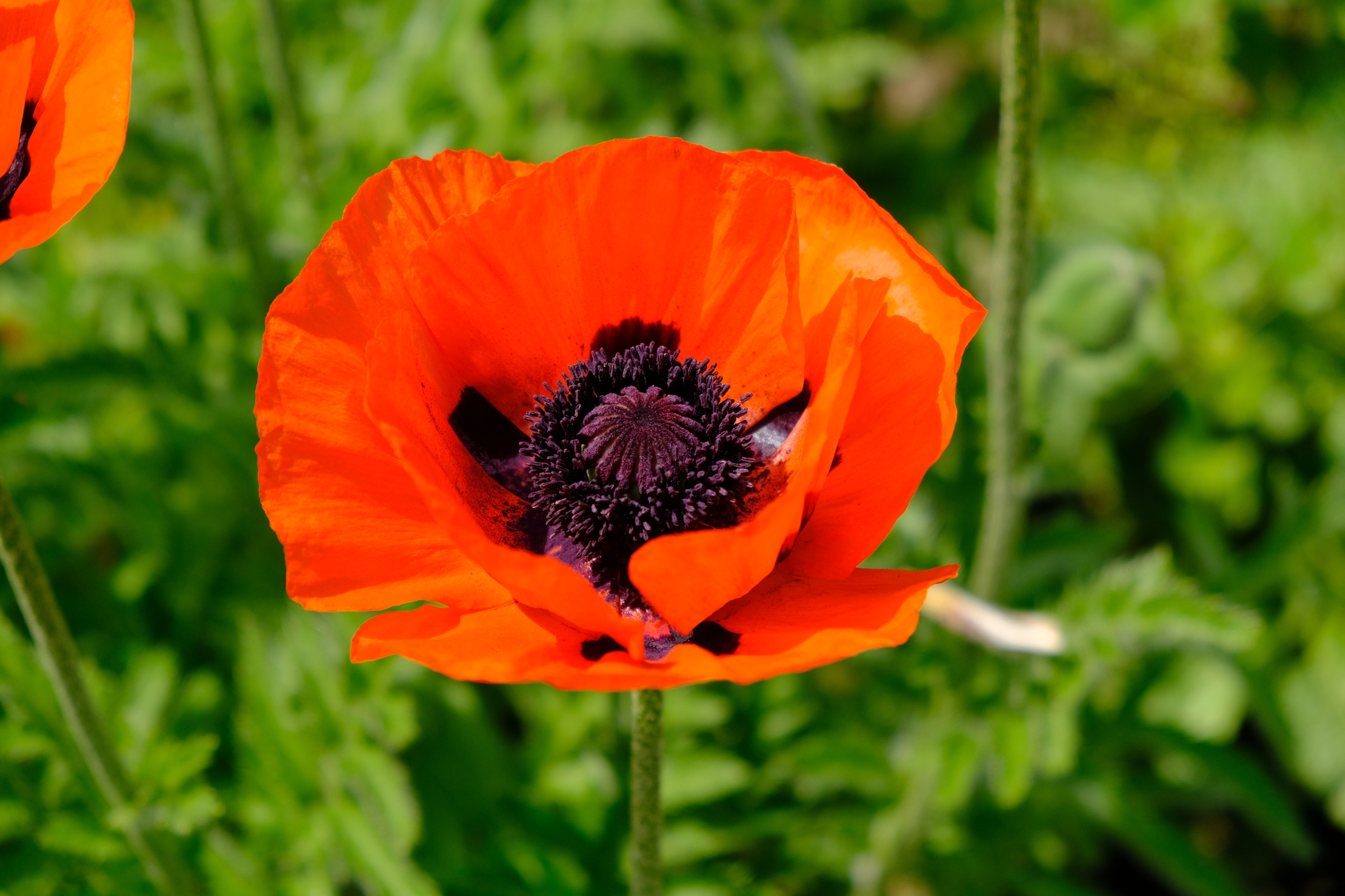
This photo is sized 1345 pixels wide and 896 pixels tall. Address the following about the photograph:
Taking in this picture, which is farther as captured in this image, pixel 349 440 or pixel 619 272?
pixel 619 272

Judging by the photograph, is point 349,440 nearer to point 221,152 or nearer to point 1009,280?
point 1009,280

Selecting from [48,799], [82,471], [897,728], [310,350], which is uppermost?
[310,350]

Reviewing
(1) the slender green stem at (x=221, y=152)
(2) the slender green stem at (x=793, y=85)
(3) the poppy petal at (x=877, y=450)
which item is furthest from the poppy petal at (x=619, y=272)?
(2) the slender green stem at (x=793, y=85)

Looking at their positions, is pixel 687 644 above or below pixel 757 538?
below

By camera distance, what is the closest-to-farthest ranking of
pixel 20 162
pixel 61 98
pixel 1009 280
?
pixel 61 98 → pixel 20 162 → pixel 1009 280

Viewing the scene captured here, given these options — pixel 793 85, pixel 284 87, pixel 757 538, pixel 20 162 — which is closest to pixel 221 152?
pixel 284 87

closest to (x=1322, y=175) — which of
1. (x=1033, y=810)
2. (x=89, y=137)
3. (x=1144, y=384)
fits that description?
(x=1144, y=384)

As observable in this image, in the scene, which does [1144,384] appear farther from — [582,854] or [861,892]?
[582,854]
